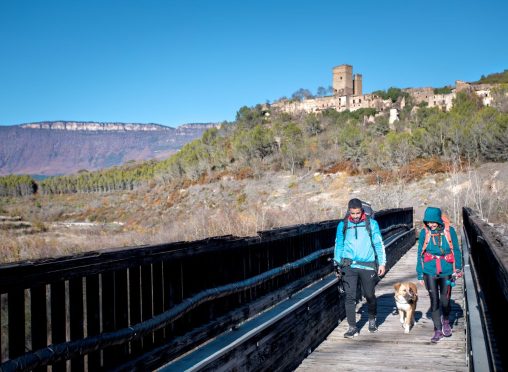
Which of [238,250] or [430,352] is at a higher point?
[238,250]

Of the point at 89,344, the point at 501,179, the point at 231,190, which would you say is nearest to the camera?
the point at 89,344

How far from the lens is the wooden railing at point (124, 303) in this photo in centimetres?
298

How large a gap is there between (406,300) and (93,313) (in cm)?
525

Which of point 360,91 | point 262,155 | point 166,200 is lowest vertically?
point 166,200

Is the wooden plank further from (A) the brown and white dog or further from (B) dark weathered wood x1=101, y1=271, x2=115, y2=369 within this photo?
(A) the brown and white dog

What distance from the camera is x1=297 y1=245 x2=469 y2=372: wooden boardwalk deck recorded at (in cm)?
646

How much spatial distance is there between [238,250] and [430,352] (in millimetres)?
2994

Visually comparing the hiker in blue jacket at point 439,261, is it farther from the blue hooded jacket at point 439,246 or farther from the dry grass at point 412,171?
the dry grass at point 412,171

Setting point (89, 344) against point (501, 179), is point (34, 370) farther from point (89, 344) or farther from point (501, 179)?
point (501, 179)

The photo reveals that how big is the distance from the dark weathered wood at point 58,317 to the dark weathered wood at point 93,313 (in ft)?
0.74

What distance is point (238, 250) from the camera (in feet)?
19.0

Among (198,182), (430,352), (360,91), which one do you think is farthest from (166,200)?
(360,91)

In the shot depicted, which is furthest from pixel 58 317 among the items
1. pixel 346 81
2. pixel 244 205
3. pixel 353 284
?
pixel 346 81

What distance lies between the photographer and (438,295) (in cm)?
757
